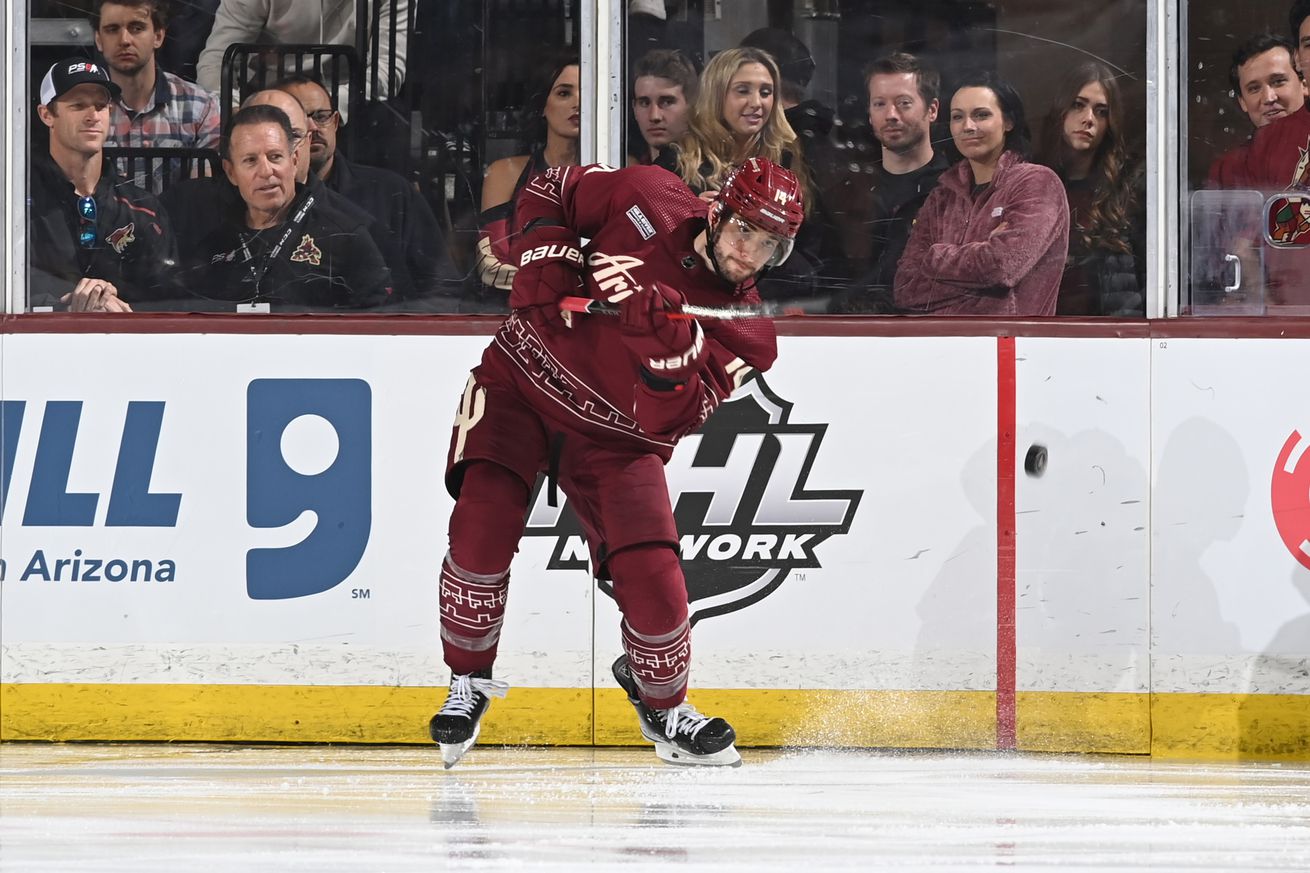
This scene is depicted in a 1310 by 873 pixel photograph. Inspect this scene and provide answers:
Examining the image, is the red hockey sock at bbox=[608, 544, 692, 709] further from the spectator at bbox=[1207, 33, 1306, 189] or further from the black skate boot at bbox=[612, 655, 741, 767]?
the spectator at bbox=[1207, 33, 1306, 189]

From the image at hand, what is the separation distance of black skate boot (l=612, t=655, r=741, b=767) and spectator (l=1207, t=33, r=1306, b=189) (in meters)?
1.92

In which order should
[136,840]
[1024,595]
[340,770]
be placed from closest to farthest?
[136,840] < [340,770] < [1024,595]

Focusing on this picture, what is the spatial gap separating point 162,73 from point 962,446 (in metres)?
2.32

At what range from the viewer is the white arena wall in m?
4.23

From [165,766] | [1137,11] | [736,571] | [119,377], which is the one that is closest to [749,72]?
[1137,11]

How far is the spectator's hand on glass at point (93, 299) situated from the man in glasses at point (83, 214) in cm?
1

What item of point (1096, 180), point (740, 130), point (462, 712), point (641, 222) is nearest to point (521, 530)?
point (462, 712)

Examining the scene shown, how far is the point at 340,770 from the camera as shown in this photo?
387 centimetres

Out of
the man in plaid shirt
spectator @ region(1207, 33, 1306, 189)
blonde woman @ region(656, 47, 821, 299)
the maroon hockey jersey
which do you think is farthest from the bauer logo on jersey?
spectator @ region(1207, 33, 1306, 189)

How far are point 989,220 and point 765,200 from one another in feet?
3.42

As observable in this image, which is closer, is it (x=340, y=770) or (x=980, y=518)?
(x=340, y=770)

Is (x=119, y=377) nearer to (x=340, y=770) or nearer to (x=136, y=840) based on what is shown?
(x=340, y=770)

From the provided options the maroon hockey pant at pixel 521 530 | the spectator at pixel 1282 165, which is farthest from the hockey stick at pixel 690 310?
the spectator at pixel 1282 165

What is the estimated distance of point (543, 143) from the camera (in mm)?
4359
